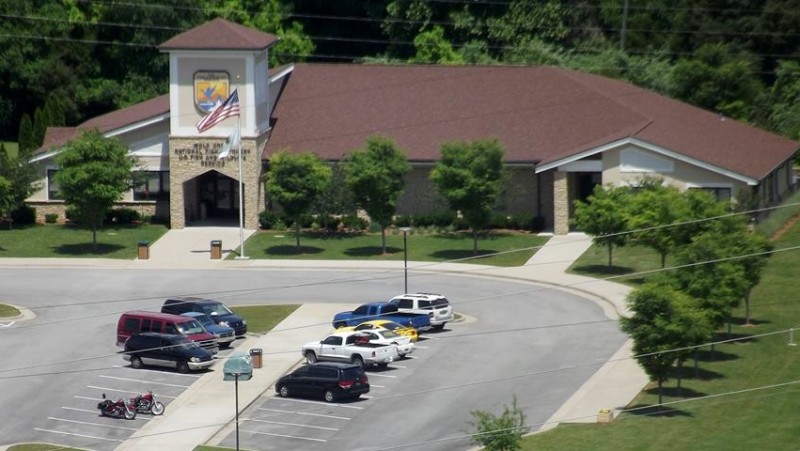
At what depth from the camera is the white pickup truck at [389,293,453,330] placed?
214ft

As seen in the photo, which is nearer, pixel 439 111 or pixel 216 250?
pixel 216 250

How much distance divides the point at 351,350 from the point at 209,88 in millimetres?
28113

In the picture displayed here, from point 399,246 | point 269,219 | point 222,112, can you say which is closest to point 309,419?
point 399,246

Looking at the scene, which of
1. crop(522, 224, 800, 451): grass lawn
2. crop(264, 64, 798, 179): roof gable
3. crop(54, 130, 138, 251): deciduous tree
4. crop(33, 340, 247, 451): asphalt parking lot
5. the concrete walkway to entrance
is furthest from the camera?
crop(264, 64, 798, 179): roof gable

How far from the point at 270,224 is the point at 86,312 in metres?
17.6

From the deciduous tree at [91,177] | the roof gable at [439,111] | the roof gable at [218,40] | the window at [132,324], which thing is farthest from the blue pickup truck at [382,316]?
the roof gable at [218,40]

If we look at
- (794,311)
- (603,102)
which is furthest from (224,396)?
(603,102)

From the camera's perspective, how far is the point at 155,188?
89062mm

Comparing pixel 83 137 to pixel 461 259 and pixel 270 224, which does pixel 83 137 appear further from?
pixel 461 259

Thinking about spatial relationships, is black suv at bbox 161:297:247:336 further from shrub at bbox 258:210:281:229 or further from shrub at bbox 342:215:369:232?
shrub at bbox 258:210:281:229

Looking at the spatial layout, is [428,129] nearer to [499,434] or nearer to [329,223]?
[329,223]

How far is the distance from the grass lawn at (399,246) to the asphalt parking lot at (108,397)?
17444 mm

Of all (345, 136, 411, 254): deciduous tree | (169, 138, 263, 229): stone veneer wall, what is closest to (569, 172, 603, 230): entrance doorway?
(345, 136, 411, 254): deciduous tree

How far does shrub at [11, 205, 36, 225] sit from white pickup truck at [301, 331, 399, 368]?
2994 cm
